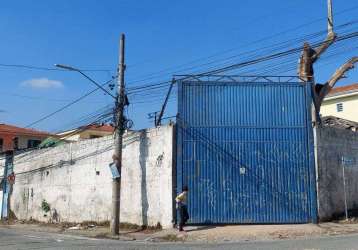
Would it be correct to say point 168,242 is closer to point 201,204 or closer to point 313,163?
point 201,204

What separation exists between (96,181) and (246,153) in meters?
8.46

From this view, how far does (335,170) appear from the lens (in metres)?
21.5

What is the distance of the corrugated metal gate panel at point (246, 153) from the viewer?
20.0 m

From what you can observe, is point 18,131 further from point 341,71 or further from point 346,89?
point 341,71

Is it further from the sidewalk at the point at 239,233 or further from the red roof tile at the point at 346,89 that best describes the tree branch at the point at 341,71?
the red roof tile at the point at 346,89

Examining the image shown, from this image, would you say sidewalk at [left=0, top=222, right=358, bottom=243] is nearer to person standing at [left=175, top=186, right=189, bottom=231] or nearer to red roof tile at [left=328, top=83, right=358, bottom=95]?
person standing at [left=175, top=186, right=189, bottom=231]

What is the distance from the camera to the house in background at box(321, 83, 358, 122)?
139 ft

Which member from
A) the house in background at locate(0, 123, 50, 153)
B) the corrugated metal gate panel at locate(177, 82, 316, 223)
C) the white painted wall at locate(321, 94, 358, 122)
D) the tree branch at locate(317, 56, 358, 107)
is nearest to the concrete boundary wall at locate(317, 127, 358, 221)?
the corrugated metal gate panel at locate(177, 82, 316, 223)

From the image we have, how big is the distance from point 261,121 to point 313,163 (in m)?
2.73

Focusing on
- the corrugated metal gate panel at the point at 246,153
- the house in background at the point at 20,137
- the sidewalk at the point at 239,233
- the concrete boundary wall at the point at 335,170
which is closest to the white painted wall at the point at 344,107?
the concrete boundary wall at the point at 335,170

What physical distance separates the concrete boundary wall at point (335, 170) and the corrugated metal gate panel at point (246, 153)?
0.60 m

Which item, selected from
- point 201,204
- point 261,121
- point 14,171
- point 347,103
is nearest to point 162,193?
point 201,204

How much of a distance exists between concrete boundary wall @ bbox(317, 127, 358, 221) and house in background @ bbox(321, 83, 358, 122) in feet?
66.5

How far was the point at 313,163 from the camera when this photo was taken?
2033 centimetres
